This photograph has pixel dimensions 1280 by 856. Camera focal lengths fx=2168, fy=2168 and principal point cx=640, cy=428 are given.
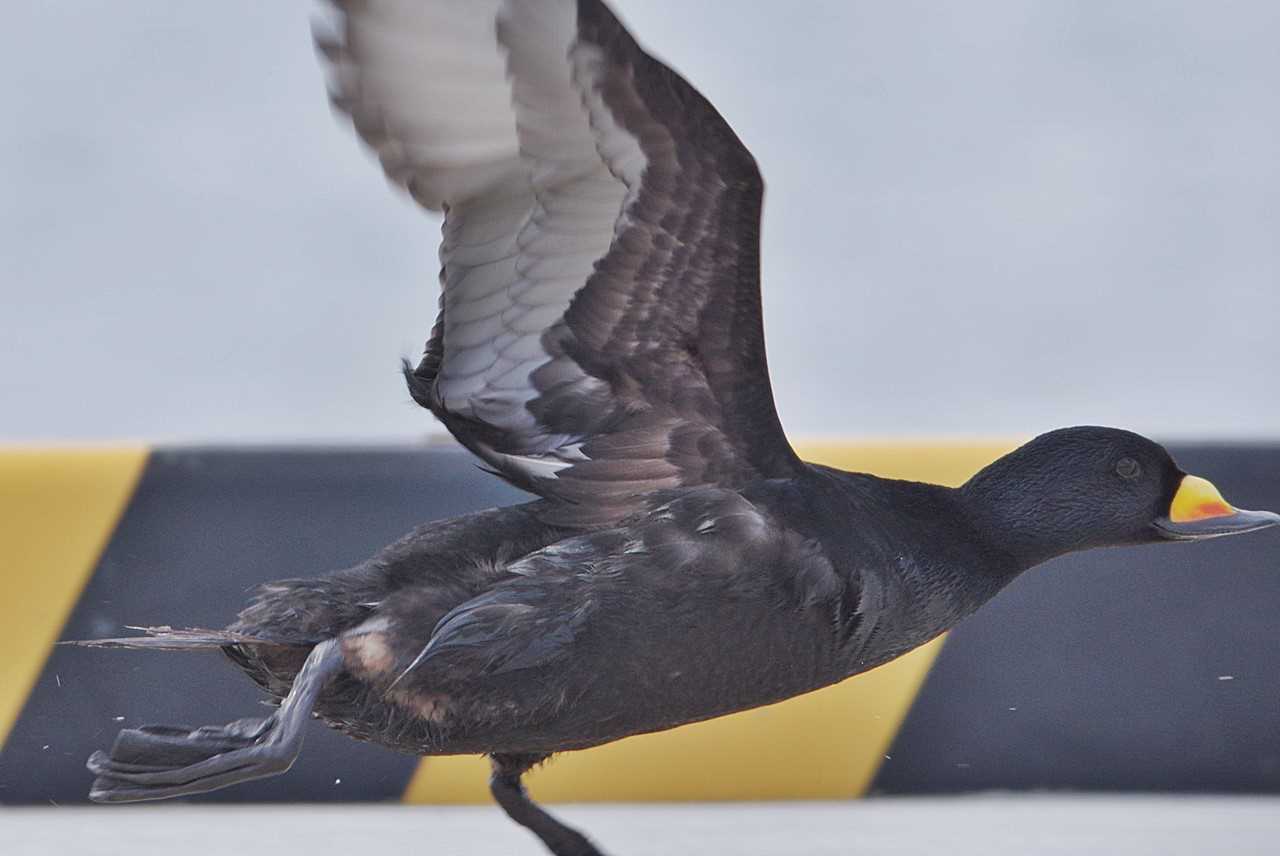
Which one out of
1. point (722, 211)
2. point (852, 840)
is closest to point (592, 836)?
point (852, 840)

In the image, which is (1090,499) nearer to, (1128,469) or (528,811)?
(1128,469)

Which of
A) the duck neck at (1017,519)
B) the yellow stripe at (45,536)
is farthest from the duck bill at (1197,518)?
the yellow stripe at (45,536)

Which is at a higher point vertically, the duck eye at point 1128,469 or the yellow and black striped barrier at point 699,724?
the duck eye at point 1128,469

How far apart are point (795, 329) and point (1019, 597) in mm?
1230

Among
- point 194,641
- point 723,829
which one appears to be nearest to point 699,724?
point 723,829

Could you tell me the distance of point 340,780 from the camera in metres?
4.03

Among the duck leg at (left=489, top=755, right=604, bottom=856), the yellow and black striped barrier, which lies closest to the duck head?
the yellow and black striped barrier

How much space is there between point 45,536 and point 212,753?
115cm

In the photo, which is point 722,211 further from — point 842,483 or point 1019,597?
point 1019,597

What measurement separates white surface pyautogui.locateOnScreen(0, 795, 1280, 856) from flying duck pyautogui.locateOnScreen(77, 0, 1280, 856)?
0.60 m

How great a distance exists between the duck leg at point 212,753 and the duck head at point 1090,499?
1.03 meters

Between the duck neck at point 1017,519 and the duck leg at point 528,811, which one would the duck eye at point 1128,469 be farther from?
the duck leg at point 528,811

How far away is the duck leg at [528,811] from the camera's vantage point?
3393 millimetres

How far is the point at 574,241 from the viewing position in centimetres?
312
